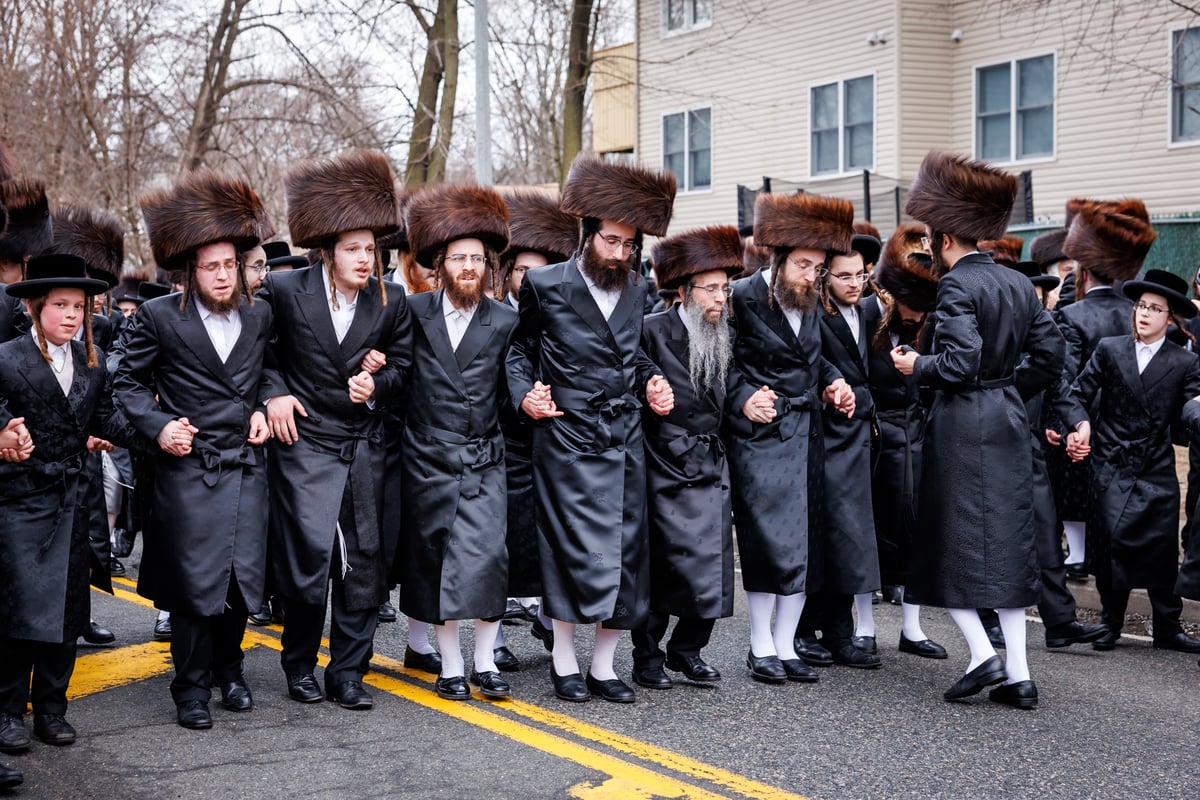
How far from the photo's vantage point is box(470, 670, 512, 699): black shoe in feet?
20.5

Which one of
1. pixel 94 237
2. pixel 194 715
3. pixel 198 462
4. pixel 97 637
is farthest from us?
pixel 94 237

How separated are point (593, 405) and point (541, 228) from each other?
6.08 ft

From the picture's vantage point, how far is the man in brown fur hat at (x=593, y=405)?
20.8ft

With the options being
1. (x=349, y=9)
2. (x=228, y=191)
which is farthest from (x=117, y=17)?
(x=228, y=191)

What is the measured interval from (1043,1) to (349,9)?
10711 millimetres

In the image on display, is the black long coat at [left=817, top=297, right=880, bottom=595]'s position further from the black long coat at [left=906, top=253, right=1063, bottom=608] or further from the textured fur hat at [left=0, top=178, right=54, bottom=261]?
the textured fur hat at [left=0, top=178, right=54, bottom=261]

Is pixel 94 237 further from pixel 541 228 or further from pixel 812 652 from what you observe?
pixel 812 652

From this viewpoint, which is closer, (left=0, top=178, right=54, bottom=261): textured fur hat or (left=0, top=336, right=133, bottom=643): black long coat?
(left=0, top=336, right=133, bottom=643): black long coat

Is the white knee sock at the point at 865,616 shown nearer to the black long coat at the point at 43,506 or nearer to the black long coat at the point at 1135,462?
the black long coat at the point at 1135,462

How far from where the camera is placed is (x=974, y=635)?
645 centimetres

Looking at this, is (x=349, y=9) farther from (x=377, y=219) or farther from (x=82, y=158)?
(x=377, y=219)

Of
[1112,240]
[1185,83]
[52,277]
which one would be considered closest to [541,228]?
[52,277]

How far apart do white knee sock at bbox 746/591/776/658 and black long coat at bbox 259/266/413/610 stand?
183 cm

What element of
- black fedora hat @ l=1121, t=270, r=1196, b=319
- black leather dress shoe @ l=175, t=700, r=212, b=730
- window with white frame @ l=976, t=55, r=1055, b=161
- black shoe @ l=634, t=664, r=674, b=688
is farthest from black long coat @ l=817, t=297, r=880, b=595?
window with white frame @ l=976, t=55, r=1055, b=161
